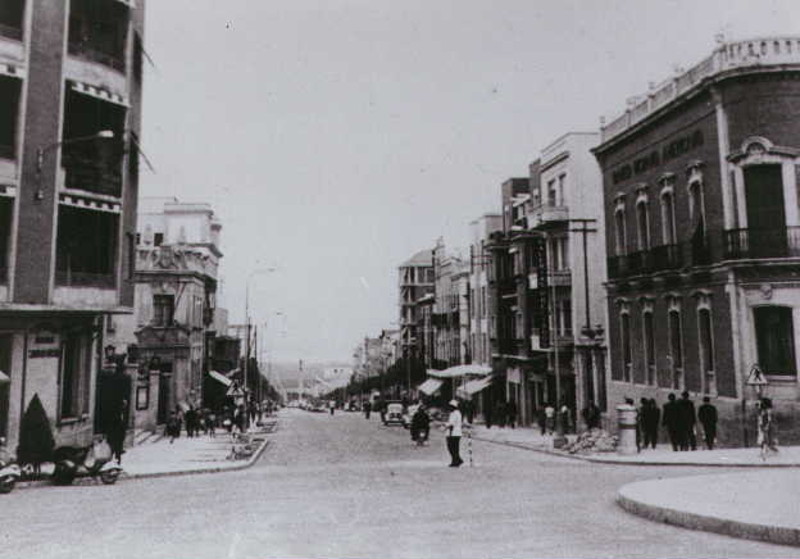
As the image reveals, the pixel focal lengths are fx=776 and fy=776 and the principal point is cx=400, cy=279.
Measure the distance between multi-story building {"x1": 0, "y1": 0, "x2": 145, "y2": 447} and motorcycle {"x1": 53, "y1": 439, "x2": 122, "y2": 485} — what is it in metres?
3.20

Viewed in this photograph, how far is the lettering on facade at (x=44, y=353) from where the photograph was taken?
2234 centimetres

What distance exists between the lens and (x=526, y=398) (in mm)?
45688

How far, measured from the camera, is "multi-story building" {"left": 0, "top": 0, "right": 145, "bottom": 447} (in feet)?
71.7

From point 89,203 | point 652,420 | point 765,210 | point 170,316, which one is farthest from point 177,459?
point 170,316

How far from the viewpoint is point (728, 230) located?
83.8ft

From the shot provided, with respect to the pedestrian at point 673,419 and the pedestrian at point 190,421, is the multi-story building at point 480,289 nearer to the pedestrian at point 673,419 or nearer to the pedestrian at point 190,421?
the pedestrian at point 190,421

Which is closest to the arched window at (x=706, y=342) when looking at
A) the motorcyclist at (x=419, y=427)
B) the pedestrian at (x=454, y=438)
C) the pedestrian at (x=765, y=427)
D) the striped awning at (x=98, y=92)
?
the pedestrian at (x=765, y=427)

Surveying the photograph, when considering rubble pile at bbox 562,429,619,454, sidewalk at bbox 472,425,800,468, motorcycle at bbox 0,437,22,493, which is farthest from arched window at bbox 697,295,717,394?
motorcycle at bbox 0,437,22,493

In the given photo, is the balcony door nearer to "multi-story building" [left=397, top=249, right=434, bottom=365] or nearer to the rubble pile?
the rubble pile

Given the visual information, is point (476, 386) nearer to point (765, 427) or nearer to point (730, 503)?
point (765, 427)

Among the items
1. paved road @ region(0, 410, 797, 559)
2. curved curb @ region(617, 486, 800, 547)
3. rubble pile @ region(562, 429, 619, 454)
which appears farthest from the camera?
rubble pile @ region(562, 429, 619, 454)

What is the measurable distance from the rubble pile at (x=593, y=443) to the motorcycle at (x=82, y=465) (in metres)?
13.6

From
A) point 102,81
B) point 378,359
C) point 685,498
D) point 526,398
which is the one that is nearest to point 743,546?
point 685,498

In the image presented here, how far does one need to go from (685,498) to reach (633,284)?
22.3 meters
